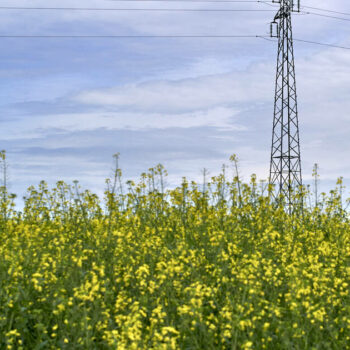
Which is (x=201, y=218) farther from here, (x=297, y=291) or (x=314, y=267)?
(x=297, y=291)

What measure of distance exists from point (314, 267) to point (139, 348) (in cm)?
261

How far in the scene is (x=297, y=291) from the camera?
192 inches

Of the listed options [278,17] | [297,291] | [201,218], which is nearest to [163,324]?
[297,291]

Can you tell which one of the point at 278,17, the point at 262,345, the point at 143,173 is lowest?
the point at 262,345

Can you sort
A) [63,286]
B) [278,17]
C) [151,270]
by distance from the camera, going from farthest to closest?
[278,17], [151,270], [63,286]

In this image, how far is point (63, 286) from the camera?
5.37 meters

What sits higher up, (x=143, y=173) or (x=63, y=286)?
(x=143, y=173)

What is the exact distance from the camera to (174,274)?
6.03m

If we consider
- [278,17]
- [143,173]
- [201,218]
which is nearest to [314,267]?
[201,218]

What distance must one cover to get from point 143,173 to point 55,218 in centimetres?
210

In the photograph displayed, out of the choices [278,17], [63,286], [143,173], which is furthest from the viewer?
[278,17]

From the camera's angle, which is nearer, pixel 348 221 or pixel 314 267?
pixel 314 267

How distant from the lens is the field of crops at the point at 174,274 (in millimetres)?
4648

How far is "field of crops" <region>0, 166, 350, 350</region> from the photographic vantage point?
4.65 meters
